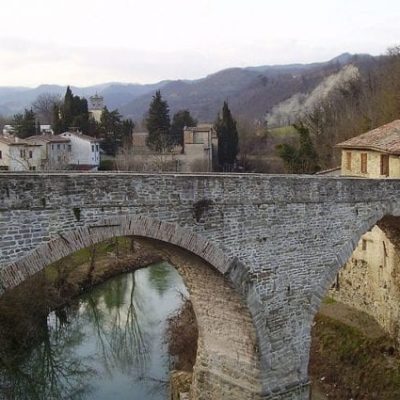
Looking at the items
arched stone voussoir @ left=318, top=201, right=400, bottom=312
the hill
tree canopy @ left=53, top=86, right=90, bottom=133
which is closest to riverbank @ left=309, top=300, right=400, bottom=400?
arched stone voussoir @ left=318, top=201, right=400, bottom=312

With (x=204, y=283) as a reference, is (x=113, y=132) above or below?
above

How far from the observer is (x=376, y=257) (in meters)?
15.6

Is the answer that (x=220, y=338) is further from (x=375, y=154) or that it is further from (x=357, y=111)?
(x=357, y=111)

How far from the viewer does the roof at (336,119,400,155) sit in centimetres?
1459

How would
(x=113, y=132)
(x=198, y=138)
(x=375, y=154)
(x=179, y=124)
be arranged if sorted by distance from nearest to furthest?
(x=375, y=154)
(x=198, y=138)
(x=113, y=132)
(x=179, y=124)

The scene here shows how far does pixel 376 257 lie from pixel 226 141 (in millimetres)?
28777

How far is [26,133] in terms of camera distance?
43.6 meters

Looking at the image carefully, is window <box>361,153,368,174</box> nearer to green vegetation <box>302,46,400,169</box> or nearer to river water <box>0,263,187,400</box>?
river water <box>0,263,187,400</box>

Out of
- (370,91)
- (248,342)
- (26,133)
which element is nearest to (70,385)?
(248,342)

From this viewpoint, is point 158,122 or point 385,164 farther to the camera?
point 158,122

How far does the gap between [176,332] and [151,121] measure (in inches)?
1169

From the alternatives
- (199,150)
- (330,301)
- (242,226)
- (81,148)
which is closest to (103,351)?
(330,301)

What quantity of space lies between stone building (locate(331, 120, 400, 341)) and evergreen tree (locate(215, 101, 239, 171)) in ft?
86.9

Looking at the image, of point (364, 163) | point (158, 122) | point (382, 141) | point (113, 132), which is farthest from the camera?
point (158, 122)
